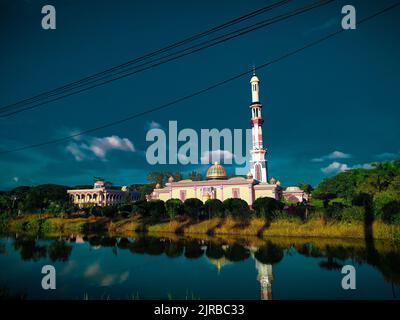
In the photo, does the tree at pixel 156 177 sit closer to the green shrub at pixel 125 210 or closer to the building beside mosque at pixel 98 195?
the building beside mosque at pixel 98 195

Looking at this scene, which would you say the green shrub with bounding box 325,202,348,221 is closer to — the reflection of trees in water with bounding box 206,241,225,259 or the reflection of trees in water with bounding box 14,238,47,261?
the reflection of trees in water with bounding box 206,241,225,259

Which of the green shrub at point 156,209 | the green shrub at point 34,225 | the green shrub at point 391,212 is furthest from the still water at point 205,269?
the green shrub at point 34,225

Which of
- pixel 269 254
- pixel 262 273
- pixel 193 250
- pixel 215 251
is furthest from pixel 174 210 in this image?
pixel 262 273

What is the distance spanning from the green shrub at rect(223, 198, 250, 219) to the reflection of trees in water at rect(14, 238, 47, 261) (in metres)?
14.8

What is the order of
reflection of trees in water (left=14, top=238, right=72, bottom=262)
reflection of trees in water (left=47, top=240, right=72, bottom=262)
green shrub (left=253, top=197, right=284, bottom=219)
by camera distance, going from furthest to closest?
green shrub (left=253, top=197, right=284, bottom=219), reflection of trees in water (left=14, top=238, right=72, bottom=262), reflection of trees in water (left=47, top=240, right=72, bottom=262)

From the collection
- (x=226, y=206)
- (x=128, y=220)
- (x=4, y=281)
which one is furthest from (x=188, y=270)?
(x=128, y=220)

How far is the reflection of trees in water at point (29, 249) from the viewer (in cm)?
1791

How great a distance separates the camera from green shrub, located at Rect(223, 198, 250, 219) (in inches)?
1020

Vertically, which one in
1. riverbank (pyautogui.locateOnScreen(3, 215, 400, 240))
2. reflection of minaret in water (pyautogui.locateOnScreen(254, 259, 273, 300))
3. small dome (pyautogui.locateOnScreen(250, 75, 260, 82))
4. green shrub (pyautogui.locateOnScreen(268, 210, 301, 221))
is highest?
small dome (pyautogui.locateOnScreen(250, 75, 260, 82))

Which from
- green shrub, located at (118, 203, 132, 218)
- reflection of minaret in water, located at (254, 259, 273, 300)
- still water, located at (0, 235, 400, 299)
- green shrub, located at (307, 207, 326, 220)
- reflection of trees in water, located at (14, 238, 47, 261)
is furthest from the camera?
green shrub, located at (118, 203, 132, 218)

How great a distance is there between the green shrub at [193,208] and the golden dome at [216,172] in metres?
12.5

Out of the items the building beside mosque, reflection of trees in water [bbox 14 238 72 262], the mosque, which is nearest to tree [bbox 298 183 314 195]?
the mosque

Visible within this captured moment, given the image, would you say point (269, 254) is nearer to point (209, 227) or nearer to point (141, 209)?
point (209, 227)
